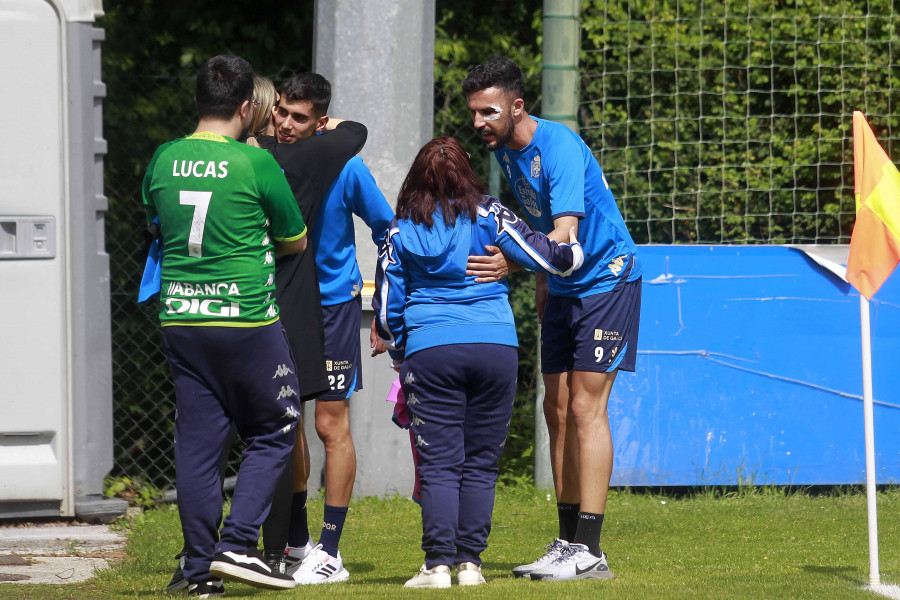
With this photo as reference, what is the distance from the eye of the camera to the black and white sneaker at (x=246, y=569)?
12.3 feet

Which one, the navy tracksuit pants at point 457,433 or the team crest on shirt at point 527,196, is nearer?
the navy tracksuit pants at point 457,433

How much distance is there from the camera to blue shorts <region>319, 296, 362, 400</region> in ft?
15.1

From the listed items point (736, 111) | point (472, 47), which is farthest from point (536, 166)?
point (472, 47)

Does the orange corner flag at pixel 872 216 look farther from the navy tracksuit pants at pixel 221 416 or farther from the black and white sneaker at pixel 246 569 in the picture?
the black and white sneaker at pixel 246 569

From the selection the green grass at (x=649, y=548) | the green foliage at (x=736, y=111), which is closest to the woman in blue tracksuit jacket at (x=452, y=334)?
the green grass at (x=649, y=548)

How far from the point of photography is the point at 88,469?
5.85 metres

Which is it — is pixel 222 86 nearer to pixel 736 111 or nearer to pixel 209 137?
pixel 209 137

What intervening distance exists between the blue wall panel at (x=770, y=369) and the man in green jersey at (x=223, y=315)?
126 inches

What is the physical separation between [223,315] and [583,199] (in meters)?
1.49

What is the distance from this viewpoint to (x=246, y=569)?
3811 millimetres

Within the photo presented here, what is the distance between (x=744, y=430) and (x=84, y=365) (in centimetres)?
376

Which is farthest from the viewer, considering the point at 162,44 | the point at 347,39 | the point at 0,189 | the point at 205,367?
the point at 162,44

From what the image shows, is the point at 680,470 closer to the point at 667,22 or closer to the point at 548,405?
the point at 548,405

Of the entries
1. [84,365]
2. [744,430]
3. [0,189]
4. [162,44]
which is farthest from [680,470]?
[162,44]
